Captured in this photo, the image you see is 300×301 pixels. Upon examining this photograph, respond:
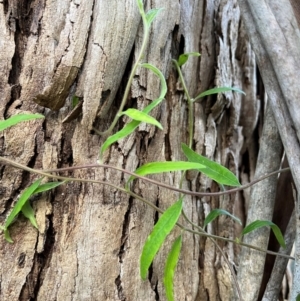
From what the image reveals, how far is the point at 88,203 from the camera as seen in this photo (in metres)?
0.70

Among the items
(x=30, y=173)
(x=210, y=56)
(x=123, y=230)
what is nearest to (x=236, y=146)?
(x=210, y=56)

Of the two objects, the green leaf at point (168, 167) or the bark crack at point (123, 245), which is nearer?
the green leaf at point (168, 167)

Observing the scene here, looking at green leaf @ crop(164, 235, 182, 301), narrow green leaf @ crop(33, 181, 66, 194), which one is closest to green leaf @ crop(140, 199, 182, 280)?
green leaf @ crop(164, 235, 182, 301)

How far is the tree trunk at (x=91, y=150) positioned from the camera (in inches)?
26.6

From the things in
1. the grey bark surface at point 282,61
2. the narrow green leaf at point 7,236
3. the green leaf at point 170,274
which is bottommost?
the green leaf at point 170,274

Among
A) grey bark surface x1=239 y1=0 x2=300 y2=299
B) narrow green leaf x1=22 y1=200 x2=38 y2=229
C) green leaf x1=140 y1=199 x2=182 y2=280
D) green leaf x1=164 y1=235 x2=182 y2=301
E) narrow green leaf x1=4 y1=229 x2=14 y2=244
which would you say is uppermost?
grey bark surface x1=239 y1=0 x2=300 y2=299

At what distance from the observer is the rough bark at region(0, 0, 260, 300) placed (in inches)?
26.6

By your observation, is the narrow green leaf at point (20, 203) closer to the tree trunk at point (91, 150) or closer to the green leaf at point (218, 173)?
the tree trunk at point (91, 150)

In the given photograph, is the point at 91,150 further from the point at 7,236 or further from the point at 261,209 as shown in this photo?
the point at 261,209

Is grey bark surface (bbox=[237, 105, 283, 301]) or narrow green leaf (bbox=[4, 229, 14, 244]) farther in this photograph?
grey bark surface (bbox=[237, 105, 283, 301])

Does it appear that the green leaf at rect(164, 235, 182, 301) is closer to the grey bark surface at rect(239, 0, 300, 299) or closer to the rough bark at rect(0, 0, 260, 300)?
the rough bark at rect(0, 0, 260, 300)

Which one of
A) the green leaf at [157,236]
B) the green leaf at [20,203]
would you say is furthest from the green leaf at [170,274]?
the green leaf at [20,203]

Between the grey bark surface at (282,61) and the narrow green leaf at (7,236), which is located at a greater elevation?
the grey bark surface at (282,61)

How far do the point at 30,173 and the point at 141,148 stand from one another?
229 millimetres
